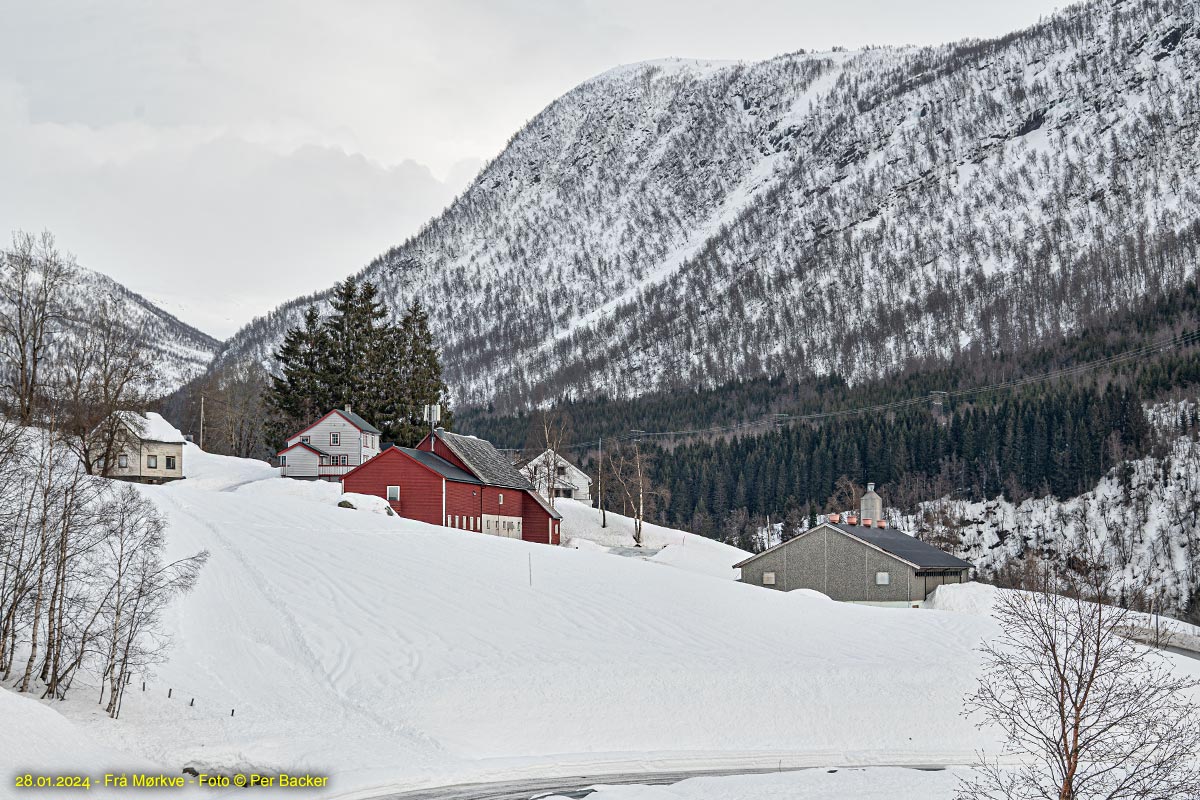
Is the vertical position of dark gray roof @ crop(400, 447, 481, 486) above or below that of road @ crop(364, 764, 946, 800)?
above

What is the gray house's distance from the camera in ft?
207

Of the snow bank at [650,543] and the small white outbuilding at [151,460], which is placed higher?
the small white outbuilding at [151,460]

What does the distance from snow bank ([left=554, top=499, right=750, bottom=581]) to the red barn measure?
13.4 ft

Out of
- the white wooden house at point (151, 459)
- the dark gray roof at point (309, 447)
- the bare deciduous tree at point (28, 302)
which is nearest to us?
the bare deciduous tree at point (28, 302)

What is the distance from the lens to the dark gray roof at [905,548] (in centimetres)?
6419

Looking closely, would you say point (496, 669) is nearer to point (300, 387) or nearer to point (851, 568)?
point (851, 568)

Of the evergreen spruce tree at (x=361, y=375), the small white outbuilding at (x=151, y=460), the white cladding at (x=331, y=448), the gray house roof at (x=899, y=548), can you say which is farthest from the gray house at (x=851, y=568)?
the small white outbuilding at (x=151, y=460)

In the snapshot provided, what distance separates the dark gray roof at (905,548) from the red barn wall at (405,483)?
79.4 ft

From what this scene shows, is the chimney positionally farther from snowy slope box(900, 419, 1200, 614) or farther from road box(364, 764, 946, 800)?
road box(364, 764, 946, 800)

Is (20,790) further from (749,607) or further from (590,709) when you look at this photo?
(749,607)

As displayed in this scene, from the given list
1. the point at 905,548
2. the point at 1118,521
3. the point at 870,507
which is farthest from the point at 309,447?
the point at 1118,521

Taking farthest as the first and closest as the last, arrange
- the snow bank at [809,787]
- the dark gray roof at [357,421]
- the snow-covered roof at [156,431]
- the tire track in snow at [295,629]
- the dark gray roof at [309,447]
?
1. the dark gray roof at [357,421]
2. the dark gray roof at [309,447]
3. the snow-covered roof at [156,431]
4. the tire track in snow at [295,629]
5. the snow bank at [809,787]

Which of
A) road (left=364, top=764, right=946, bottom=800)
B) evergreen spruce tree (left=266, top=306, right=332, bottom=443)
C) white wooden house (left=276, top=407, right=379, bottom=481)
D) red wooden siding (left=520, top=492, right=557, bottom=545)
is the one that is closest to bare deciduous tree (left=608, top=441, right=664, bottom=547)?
red wooden siding (left=520, top=492, right=557, bottom=545)

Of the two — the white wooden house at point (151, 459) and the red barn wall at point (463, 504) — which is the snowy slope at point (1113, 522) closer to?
the red barn wall at point (463, 504)
